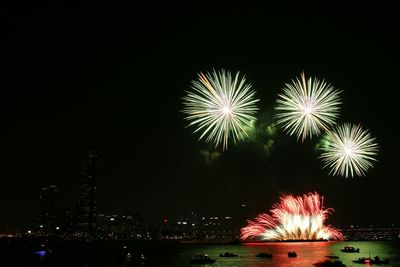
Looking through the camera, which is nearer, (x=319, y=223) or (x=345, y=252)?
(x=319, y=223)

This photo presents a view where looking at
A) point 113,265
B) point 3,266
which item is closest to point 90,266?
point 113,265

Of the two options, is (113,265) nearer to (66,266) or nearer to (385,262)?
(66,266)

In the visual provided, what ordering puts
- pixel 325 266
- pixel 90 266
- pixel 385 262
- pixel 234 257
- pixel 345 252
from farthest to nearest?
pixel 345 252
pixel 234 257
pixel 90 266
pixel 385 262
pixel 325 266

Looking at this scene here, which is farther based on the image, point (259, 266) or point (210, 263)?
point (210, 263)

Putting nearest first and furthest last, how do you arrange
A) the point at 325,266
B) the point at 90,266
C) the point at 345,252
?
1. the point at 325,266
2. the point at 90,266
3. the point at 345,252

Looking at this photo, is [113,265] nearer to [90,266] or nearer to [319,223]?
[90,266]

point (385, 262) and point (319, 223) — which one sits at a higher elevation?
point (319, 223)

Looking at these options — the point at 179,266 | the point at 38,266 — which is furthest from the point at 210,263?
the point at 38,266

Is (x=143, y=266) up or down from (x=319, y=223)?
down

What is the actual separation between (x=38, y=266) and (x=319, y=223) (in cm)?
5945

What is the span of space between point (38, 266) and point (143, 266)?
895 inches

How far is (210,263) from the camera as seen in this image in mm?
104062

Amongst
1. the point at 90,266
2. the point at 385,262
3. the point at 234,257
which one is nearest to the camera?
the point at 385,262

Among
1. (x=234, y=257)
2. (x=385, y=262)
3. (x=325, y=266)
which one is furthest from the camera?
(x=234, y=257)
